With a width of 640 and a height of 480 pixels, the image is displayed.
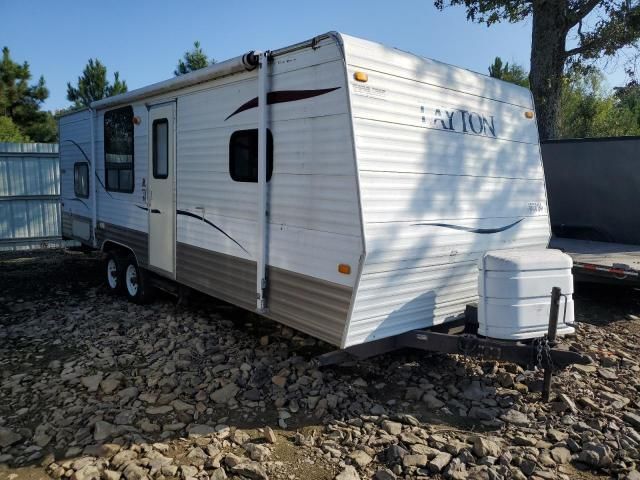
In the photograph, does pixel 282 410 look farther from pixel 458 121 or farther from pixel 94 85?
pixel 94 85

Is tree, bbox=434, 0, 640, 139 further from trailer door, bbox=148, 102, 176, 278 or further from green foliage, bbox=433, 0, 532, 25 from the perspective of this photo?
trailer door, bbox=148, 102, 176, 278

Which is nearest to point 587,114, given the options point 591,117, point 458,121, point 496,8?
point 591,117

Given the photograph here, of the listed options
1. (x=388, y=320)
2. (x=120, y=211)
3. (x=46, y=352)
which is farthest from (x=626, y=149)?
(x=46, y=352)

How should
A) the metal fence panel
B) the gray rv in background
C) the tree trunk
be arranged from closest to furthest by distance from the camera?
the gray rv in background < the tree trunk < the metal fence panel

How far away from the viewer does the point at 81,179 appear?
8.19 metres

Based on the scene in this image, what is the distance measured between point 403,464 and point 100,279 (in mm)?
6776

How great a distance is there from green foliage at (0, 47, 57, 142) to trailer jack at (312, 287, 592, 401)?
1992 centimetres

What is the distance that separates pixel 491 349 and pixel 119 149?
5.39m

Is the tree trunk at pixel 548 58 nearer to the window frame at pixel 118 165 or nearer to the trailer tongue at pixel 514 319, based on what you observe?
the trailer tongue at pixel 514 319

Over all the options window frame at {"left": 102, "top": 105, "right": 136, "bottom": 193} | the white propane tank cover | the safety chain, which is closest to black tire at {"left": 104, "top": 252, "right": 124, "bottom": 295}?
window frame at {"left": 102, "top": 105, "right": 136, "bottom": 193}

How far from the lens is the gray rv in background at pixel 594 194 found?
7.72 metres

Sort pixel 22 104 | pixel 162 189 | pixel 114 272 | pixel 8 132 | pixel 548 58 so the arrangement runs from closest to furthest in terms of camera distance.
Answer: pixel 162 189 → pixel 114 272 → pixel 548 58 → pixel 8 132 → pixel 22 104

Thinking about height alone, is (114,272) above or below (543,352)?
below

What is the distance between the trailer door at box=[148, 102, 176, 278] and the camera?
18.8 ft
